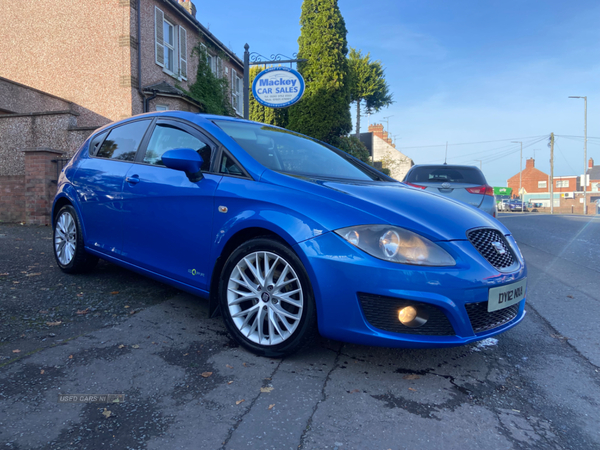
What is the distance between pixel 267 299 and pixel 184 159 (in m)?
1.11

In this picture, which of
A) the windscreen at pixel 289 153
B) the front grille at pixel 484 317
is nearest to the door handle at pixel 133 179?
the windscreen at pixel 289 153

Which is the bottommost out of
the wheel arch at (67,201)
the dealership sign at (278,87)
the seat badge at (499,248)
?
the seat badge at (499,248)

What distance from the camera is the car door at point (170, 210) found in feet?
10.0

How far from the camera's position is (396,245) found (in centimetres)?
238

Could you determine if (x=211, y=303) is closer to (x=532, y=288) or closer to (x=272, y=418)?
(x=272, y=418)

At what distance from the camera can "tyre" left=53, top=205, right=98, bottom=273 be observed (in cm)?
434

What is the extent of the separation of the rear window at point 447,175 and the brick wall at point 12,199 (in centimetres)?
817

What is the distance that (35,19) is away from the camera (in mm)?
14602

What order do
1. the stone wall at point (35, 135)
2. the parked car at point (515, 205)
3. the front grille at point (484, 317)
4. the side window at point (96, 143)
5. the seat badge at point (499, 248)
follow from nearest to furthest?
1. the front grille at point (484, 317)
2. the seat badge at point (499, 248)
3. the side window at point (96, 143)
4. the stone wall at point (35, 135)
5. the parked car at point (515, 205)

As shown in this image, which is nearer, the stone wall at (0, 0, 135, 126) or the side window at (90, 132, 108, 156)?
the side window at (90, 132, 108, 156)

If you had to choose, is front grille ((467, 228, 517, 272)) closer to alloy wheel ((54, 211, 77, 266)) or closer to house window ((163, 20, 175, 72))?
alloy wheel ((54, 211, 77, 266))

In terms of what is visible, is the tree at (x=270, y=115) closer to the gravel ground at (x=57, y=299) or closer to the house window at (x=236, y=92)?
the house window at (x=236, y=92)

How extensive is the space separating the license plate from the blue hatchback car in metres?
0.01

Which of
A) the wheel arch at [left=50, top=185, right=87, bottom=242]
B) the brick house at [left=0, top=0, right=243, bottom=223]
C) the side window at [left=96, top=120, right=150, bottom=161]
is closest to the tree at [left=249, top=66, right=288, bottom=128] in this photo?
the brick house at [left=0, top=0, right=243, bottom=223]
